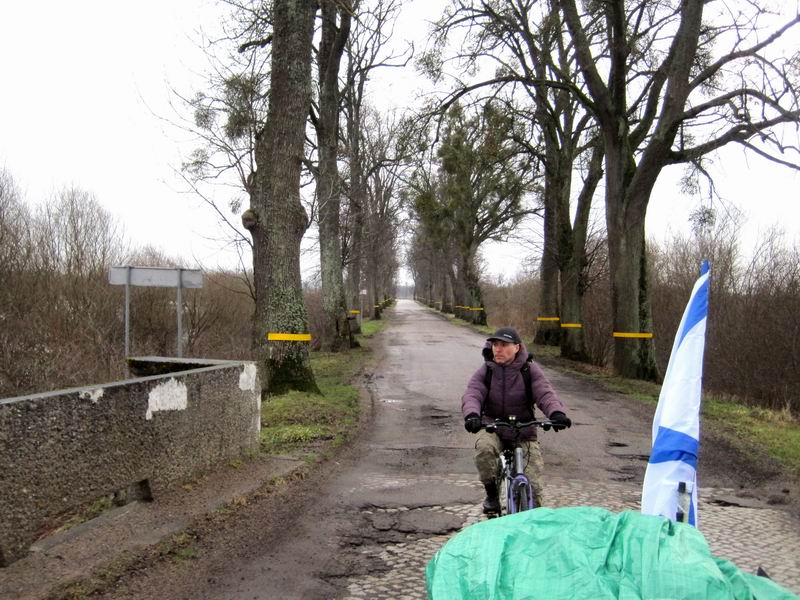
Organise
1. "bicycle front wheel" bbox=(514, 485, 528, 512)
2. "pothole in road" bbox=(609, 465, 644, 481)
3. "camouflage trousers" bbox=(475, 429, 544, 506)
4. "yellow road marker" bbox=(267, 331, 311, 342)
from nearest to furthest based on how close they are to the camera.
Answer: "bicycle front wheel" bbox=(514, 485, 528, 512) < "camouflage trousers" bbox=(475, 429, 544, 506) < "pothole in road" bbox=(609, 465, 644, 481) < "yellow road marker" bbox=(267, 331, 311, 342)

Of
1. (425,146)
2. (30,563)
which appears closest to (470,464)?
(30,563)

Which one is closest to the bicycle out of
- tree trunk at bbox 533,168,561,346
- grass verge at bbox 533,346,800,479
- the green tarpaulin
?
the green tarpaulin

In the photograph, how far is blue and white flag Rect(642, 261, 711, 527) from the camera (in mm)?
2912

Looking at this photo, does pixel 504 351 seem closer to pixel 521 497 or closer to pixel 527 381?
pixel 527 381

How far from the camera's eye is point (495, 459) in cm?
477

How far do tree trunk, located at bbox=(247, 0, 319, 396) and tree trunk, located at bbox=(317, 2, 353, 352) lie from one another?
7579mm

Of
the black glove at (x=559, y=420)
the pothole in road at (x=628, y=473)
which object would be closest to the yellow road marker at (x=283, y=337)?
the pothole in road at (x=628, y=473)

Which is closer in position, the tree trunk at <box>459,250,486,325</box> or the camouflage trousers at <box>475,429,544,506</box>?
the camouflage trousers at <box>475,429,544,506</box>

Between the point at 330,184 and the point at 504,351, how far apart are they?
14.4m

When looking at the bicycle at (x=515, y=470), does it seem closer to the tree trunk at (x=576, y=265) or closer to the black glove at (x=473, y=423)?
the black glove at (x=473, y=423)

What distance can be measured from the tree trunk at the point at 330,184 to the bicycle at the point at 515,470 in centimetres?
1435

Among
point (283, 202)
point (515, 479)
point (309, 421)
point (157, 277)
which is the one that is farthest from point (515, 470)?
point (157, 277)

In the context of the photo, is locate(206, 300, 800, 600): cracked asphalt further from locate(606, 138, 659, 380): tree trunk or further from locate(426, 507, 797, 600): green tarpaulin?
locate(606, 138, 659, 380): tree trunk

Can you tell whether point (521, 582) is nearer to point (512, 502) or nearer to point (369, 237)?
point (512, 502)
